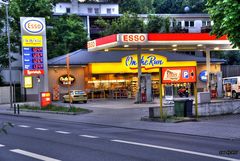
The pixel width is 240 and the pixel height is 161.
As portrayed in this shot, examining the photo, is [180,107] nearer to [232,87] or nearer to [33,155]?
[33,155]

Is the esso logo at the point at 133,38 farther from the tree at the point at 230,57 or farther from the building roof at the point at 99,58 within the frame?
the tree at the point at 230,57

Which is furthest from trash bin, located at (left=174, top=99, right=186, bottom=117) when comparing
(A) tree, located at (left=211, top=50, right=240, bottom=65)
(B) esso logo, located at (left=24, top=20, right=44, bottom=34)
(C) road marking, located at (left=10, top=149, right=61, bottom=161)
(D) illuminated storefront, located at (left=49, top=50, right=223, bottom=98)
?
(A) tree, located at (left=211, top=50, right=240, bottom=65)

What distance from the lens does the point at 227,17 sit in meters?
15.1

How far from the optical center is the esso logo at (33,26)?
3712 cm

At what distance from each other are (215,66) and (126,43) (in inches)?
723

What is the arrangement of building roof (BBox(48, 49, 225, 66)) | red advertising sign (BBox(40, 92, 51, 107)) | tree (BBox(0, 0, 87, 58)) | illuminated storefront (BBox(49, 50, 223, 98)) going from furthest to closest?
tree (BBox(0, 0, 87, 58)), building roof (BBox(48, 49, 225, 66)), illuminated storefront (BBox(49, 50, 223, 98)), red advertising sign (BBox(40, 92, 51, 107))

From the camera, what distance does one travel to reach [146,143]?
48.0 ft

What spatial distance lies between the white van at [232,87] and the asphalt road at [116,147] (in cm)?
2336

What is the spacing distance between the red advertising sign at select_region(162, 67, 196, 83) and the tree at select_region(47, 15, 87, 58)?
3240 centimetres

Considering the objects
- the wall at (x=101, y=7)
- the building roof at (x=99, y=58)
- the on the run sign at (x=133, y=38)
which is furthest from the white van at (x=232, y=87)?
the wall at (x=101, y=7)

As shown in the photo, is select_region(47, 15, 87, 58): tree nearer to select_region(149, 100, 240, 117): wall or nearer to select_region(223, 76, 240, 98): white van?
select_region(223, 76, 240, 98): white van

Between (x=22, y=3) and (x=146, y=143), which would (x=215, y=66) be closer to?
(x=22, y=3)

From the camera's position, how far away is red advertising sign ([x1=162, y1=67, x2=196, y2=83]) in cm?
2330

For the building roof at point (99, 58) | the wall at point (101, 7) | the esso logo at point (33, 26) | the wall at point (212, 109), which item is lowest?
the wall at point (212, 109)
